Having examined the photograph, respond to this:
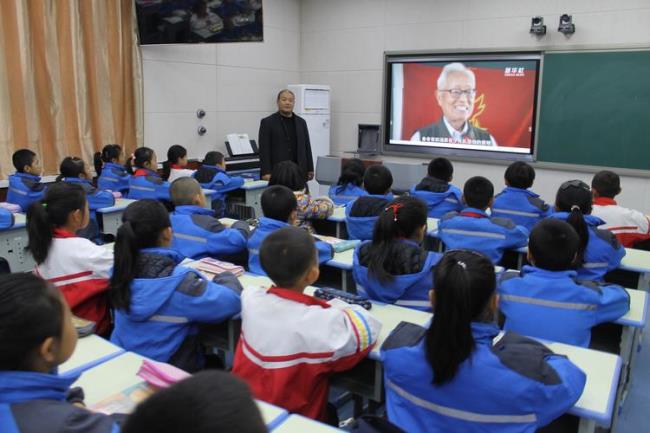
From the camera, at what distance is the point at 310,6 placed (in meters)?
7.92

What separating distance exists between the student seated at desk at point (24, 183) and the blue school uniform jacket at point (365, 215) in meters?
2.55

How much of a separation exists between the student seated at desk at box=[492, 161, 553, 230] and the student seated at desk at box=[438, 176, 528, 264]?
708 millimetres

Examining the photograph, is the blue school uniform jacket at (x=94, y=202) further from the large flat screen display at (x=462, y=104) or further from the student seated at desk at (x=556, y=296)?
the large flat screen display at (x=462, y=104)

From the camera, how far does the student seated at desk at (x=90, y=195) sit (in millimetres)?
4453

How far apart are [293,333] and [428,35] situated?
6016 mm

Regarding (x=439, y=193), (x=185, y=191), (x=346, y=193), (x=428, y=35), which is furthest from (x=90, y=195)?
(x=428, y=35)

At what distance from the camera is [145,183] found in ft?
16.5

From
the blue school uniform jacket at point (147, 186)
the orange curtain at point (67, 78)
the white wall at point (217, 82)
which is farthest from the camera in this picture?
the white wall at point (217, 82)

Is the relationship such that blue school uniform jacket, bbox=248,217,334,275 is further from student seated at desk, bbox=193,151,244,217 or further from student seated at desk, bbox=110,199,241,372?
student seated at desk, bbox=193,151,244,217

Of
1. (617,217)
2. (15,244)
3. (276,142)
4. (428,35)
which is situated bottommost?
(15,244)

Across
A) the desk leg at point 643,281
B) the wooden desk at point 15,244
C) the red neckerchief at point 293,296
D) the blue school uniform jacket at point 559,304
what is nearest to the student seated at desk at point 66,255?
the red neckerchief at point 293,296

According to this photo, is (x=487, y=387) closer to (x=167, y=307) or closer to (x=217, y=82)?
(x=167, y=307)

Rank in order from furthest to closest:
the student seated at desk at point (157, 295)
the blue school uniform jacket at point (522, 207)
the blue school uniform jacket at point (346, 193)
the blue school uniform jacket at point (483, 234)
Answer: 1. the blue school uniform jacket at point (346, 193)
2. the blue school uniform jacket at point (522, 207)
3. the blue school uniform jacket at point (483, 234)
4. the student seated at desk at point (157, 295)

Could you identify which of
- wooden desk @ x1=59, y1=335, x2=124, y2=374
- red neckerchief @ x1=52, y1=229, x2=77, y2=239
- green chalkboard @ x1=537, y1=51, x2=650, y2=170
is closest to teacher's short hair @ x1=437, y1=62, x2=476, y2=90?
green chalkboard @ x1=537, y1=51, x2=650, y2=170
